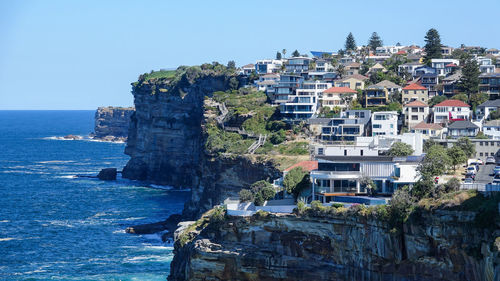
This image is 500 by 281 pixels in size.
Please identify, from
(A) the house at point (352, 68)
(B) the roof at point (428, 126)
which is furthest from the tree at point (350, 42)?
(B) the roof at point (428, 126)

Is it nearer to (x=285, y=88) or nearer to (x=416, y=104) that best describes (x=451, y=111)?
(x=416, y=104)

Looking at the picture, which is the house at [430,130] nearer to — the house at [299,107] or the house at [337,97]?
the house at [337,97]

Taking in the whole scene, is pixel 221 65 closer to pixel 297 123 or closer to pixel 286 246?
pixel 297 123

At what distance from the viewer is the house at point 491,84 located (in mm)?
106875

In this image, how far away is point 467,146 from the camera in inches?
3155

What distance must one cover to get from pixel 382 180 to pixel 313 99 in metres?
49.0

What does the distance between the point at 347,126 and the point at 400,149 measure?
20.7 metres

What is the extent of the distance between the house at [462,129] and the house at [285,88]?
99.5 feet

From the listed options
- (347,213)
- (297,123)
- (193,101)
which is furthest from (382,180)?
(193,101)

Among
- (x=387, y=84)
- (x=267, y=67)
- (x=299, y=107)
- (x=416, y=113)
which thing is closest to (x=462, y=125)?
(x=416, y=113)

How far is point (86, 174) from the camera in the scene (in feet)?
509

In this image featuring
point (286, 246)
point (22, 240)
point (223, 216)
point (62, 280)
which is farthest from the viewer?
point (22, 240)

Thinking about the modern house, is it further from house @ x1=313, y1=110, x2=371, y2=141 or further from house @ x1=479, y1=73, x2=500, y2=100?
house @ x1=479, y1=73, x2=500, y2=100

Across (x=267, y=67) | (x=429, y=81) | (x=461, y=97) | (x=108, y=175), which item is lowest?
(x=108, y=175)
